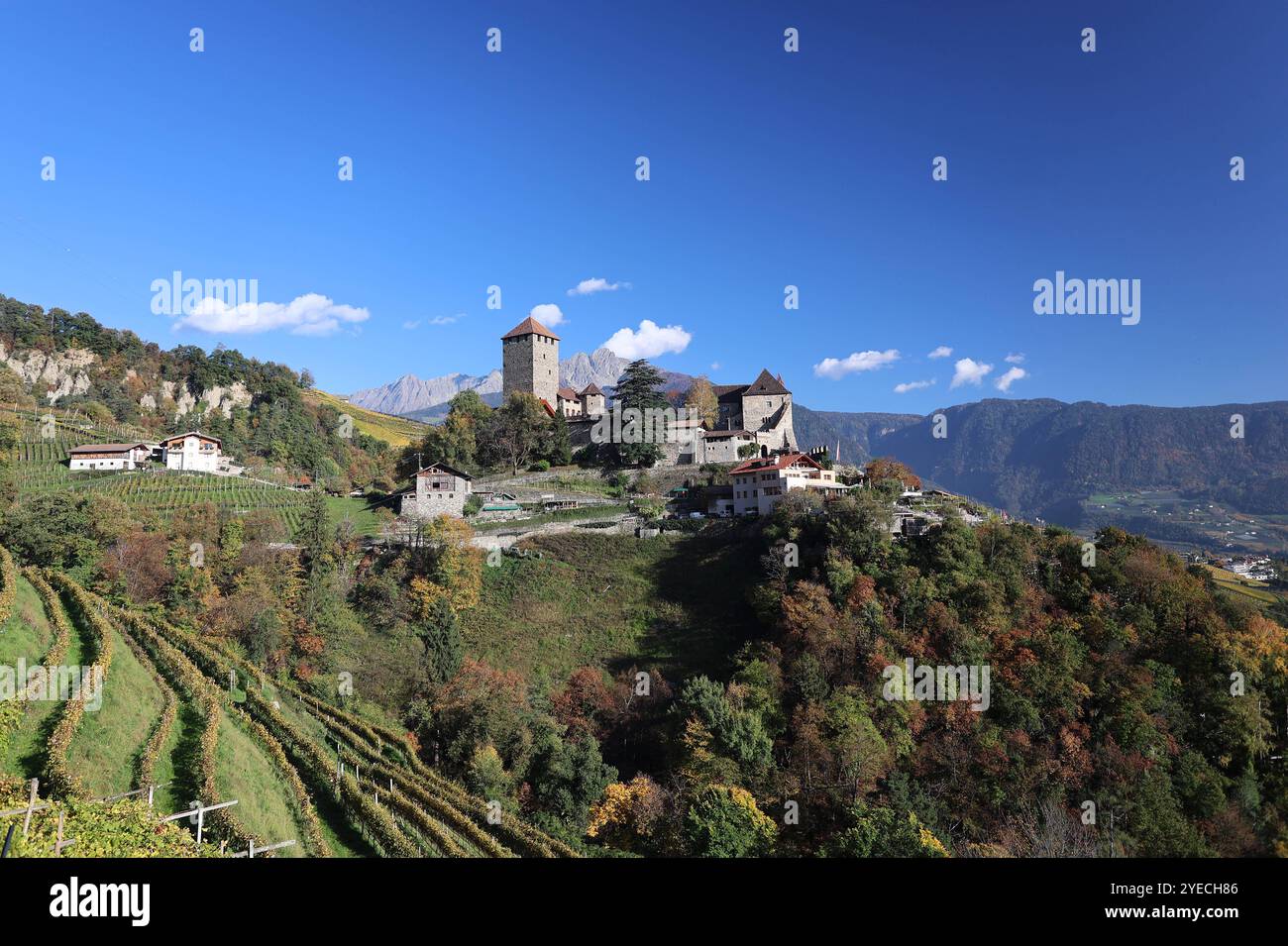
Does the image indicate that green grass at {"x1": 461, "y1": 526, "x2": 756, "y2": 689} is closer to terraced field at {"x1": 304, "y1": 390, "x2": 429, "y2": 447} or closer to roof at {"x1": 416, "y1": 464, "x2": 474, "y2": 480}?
roof at {"x1": 416, "y1": 464, "x2": 474, "y2": 480}

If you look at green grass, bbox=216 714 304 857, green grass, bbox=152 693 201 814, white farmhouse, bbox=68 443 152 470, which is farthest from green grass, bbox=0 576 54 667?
white farmhouse, bbox=68 443 152 470

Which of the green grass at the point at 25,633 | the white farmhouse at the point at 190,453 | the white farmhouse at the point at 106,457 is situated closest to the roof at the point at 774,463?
the green grass at the point at 25,633

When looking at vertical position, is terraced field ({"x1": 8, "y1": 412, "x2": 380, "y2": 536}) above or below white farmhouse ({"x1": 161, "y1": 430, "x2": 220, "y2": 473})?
below

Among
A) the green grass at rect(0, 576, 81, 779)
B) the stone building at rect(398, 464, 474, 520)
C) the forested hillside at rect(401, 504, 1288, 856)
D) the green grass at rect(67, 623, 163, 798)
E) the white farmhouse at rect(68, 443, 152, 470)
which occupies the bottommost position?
the forested hillside at rect(401, 504, 1288, 856)

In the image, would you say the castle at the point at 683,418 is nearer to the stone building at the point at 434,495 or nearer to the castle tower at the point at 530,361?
the castle tower at the point at 530,361

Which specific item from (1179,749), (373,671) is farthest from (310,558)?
(1179,749)

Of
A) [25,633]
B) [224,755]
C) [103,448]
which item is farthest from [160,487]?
[224,755]
